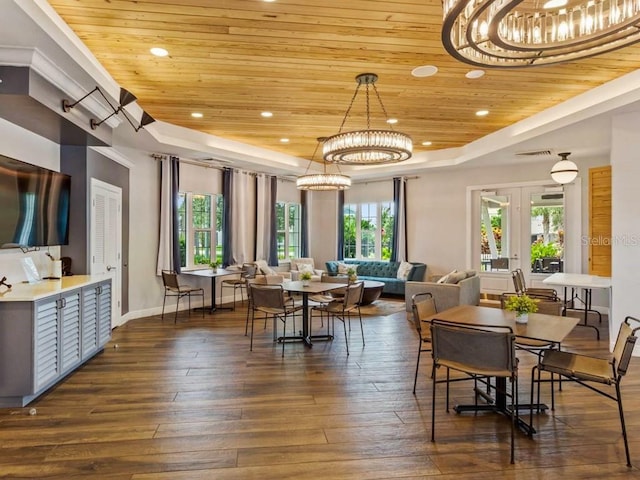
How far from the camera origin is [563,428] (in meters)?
3.00

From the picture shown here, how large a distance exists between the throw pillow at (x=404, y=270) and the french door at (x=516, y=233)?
139 centimetres

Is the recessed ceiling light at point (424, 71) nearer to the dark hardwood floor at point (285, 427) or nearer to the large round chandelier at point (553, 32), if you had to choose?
the large round chandelier at point (553, 32)

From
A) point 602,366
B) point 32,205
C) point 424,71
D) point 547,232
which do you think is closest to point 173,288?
point 32,205

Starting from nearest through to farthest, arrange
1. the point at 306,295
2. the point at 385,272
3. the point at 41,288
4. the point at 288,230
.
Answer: the point at 41,288 < the point at 306,295 < the point at 385,272 < the point at 288,230

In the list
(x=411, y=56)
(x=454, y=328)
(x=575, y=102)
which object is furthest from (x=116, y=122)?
(x=575, y=102)

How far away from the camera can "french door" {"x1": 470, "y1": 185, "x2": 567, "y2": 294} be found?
8.00 meters

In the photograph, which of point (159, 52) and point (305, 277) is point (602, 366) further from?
point (159, 52)

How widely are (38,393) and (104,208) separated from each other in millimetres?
2985

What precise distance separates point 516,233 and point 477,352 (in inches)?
259

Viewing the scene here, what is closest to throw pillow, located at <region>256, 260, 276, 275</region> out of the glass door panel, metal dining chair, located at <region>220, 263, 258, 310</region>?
metal dining chair, located at <region>220, 263, 258, 310</region>

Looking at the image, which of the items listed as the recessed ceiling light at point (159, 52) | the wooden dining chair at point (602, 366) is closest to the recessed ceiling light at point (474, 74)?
the wooden dining chair at point (602, 366)

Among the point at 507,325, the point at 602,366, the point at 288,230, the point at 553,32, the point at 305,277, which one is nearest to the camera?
the point at 553,32

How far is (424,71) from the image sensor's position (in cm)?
439

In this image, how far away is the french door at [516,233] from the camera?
315 inches
